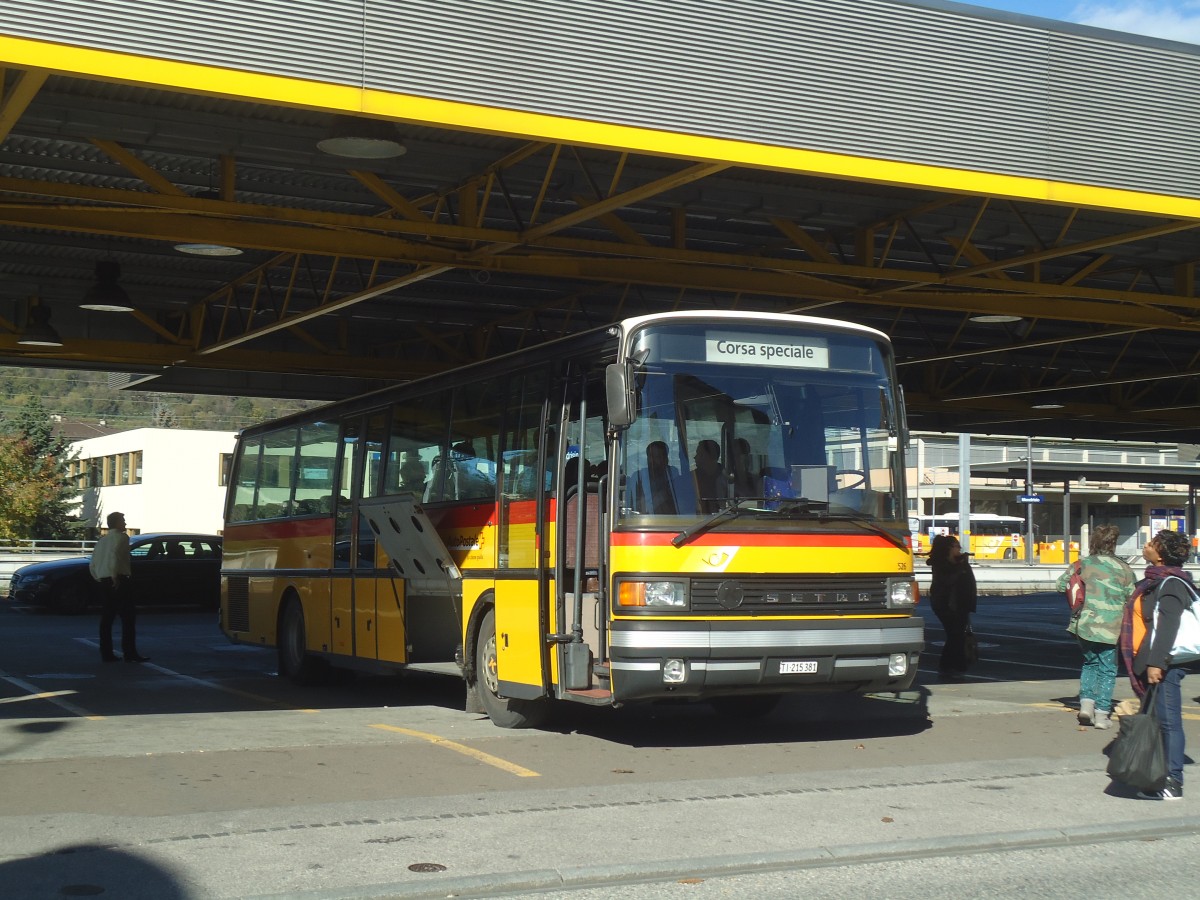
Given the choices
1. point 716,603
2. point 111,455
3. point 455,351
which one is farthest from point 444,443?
point 111,455

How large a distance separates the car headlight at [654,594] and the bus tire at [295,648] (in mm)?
7183

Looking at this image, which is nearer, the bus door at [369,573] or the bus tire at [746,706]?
the bus tire at [746,706]

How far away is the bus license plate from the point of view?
1056 cm

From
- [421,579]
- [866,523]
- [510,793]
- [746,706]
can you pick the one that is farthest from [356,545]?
[510,793]

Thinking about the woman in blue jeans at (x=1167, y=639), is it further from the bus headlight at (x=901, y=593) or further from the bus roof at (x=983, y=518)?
the bus roof at (x=983, y=518)

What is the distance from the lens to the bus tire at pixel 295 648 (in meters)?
16.6

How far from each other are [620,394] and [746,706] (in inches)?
167

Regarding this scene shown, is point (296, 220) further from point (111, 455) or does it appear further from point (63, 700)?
point (111, 455)

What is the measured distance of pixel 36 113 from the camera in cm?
1211

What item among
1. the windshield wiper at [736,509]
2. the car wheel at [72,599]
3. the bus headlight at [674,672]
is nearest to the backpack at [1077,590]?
the windshield wiper at [736,509]

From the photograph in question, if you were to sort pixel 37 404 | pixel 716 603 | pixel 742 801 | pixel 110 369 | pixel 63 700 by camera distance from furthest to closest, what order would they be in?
pixel 37 404
pixel 110 369
pixel 63 700
pixel 716 603
pixel 742 801

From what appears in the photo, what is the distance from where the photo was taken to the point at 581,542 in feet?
35.8

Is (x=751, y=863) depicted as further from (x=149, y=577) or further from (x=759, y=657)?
(x=149, y=577)

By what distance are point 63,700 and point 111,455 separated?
66.3 meters
